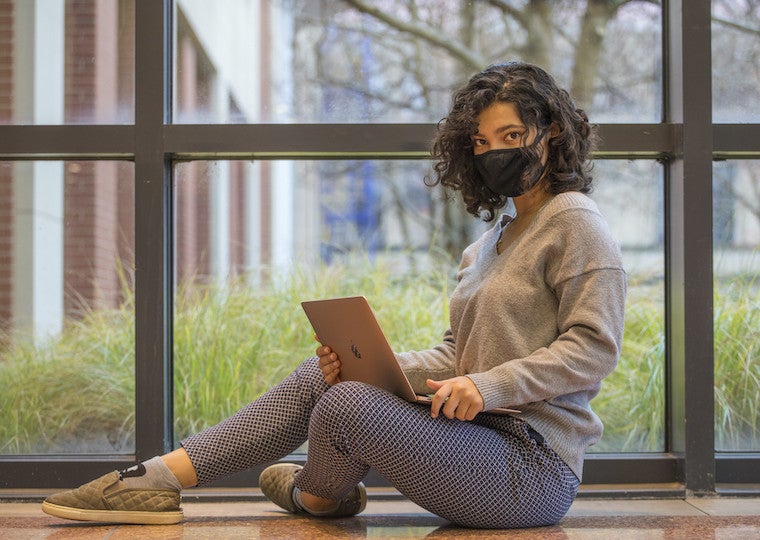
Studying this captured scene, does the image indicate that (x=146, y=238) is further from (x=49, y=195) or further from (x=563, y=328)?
(x=563, y=328)

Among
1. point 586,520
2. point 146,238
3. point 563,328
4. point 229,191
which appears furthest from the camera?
point 229,191

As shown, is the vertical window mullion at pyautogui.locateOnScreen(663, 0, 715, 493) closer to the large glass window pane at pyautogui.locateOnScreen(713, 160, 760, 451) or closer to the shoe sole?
the large glass window pane at pyautogui.locateOnScreen(713, 160, 760, 451)

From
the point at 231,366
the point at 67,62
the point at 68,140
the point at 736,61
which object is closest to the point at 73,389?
the point at 231,366

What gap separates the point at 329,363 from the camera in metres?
2.21

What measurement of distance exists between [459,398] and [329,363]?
39 cm

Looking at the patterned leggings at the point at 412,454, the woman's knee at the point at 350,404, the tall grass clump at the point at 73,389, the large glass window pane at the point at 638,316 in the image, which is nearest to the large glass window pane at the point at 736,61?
the large glass window pane at the point at 638,316

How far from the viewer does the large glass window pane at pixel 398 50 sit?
3.06m

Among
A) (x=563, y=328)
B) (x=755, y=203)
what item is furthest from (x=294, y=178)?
(x=755, y=203)

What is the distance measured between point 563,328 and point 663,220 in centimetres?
114

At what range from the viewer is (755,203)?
9.91ft

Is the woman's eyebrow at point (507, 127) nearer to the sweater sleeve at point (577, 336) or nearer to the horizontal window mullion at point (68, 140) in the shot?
the sweater sleeve at point (577, 336)

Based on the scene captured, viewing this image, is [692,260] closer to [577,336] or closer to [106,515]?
[577,336]

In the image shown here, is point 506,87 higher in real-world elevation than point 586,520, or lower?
higher

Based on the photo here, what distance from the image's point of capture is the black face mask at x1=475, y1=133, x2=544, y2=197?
2.13 meters
